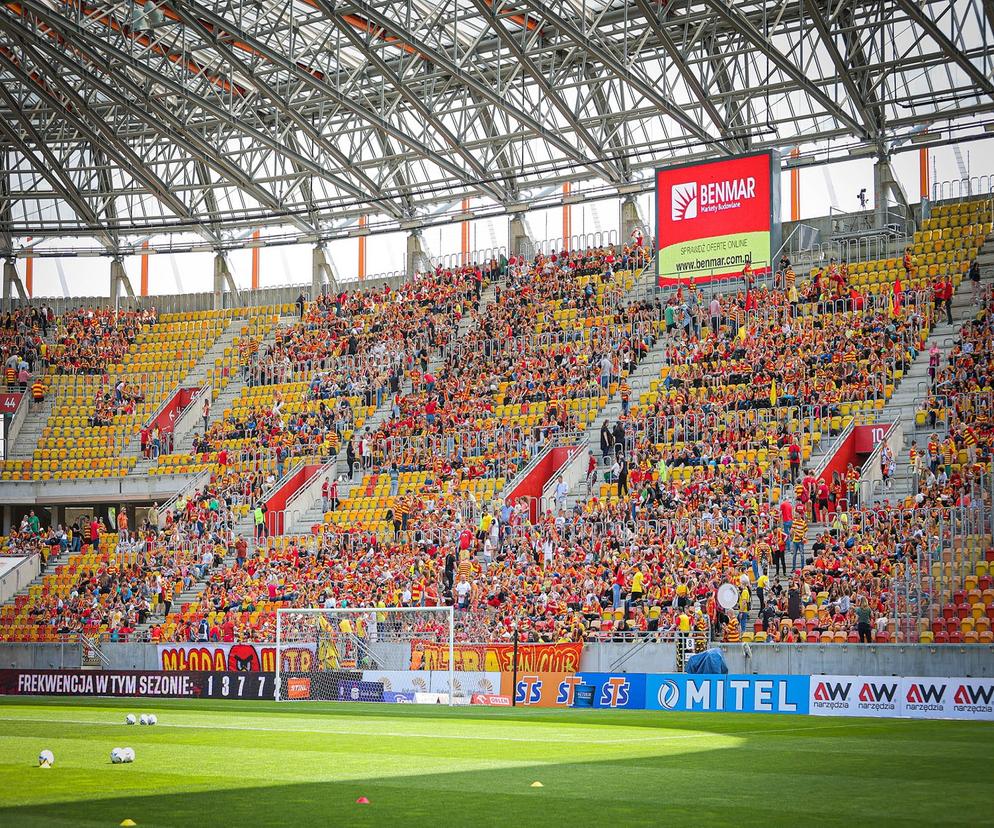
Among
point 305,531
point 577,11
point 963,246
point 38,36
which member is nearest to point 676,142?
point 577,11

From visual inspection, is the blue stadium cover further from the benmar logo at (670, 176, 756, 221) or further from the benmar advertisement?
the benmar logo at (670, 176, 756, 221)

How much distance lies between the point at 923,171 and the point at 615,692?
26510 millimetres

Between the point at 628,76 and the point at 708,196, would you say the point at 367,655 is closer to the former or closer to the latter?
the point at 708,196

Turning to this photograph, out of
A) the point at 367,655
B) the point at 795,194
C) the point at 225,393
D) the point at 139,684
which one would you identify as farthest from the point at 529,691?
the point at 225,393

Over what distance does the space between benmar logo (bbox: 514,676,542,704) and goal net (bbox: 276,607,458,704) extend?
5.50 feet

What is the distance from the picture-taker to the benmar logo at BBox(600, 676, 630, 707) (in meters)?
27.9

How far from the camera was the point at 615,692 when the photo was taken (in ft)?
92.3

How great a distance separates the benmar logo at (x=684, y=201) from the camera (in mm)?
45469

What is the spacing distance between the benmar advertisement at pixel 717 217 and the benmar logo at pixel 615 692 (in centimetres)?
1987

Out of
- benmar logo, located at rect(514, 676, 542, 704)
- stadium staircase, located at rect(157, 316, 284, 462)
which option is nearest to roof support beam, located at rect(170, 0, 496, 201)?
stadium staircase, located at rect(157, 316, 284, 462)

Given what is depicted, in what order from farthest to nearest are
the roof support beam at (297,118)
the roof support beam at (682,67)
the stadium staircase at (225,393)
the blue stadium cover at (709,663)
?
the stadium staircase at (225,393)
the roof support beam at (297,118)
the roof support beam at (682,67)
the blue stadium cover at (709,663)

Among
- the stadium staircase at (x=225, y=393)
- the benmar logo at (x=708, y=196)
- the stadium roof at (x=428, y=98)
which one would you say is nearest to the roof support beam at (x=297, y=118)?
the stadium roof at (x=428, y=98)

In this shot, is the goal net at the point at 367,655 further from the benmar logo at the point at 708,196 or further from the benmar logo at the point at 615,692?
the benmar logo at the point at 708,196

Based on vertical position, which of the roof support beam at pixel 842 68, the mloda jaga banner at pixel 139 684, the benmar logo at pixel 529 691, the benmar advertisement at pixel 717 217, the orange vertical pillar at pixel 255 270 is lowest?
the mloda jaga banner at pixel 139 684
